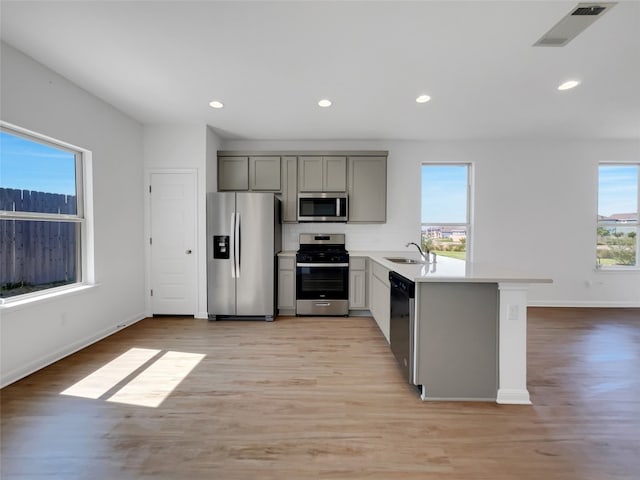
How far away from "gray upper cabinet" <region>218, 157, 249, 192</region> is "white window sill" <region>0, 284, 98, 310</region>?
216cm

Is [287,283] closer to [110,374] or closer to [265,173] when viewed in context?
[265,173]

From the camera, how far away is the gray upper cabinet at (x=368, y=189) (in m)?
4.23

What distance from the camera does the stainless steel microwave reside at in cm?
416

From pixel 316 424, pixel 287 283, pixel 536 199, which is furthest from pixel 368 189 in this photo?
pixel 316 424

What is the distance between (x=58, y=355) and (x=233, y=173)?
2.99 meters

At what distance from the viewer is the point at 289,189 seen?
4262 mm

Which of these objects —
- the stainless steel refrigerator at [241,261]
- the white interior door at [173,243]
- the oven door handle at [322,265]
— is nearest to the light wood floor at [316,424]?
the stainless steel refrigerator at [241,261]

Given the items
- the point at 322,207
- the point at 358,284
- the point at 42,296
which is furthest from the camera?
the point at 322,207

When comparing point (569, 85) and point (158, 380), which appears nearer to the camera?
point (158, 380)

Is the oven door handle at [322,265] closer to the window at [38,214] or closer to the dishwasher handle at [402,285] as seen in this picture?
the dishwasher handle at [402,285]

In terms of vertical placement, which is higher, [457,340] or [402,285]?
[402,285]

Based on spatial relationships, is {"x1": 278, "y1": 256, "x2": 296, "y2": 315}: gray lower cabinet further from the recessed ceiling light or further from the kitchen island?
the recessed ceiling light

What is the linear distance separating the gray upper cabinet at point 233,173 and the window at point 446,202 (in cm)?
298

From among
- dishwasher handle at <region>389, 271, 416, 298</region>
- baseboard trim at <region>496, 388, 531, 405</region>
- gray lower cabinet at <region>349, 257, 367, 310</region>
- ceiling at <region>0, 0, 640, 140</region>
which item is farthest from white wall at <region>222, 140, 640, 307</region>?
baseboard trim at <region>496, 388, 531, 405</region>
